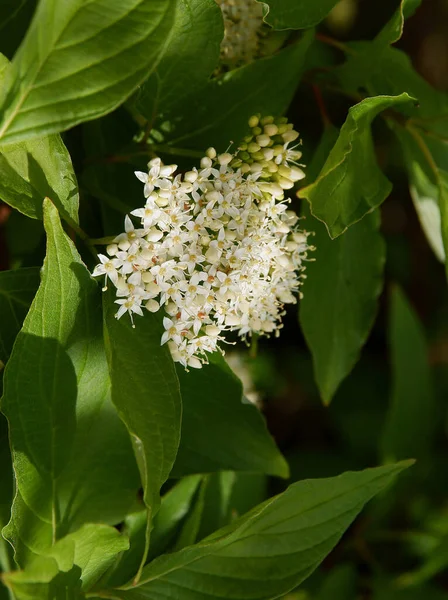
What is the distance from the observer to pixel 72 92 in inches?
28.3

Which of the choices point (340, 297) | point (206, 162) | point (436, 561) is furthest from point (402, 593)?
point (206, 162)

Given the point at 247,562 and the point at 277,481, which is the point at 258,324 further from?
the point at 277,481

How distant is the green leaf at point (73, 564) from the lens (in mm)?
727

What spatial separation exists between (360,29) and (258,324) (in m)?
1.34

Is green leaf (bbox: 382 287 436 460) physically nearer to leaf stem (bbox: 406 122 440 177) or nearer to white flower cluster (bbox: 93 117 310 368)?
leaf stem (bbox: 406 122 440 177)

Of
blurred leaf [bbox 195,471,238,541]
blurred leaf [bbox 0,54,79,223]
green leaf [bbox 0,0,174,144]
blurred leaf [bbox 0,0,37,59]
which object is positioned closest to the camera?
green leaf [bbox 0,0,174,144]

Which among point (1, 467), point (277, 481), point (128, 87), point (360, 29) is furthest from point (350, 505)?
point (360, 29)

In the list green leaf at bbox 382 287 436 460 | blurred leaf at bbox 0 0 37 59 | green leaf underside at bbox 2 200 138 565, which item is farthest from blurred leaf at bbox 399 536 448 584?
blurred leaf at bbox 0 0 37 59

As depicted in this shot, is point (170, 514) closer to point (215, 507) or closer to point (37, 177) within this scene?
point (215, 507)

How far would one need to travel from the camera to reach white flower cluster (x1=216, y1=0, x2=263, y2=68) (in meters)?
1.00

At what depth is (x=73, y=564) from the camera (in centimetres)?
83

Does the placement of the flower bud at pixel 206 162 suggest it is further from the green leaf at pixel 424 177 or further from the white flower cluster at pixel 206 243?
the green leaf at pixel 424 177

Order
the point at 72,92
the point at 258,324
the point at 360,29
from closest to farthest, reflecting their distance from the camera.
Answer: the point at 72,92, the point at 258,324, the point at 360,29

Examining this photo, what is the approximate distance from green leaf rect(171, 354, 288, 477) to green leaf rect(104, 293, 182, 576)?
15 centimetres
